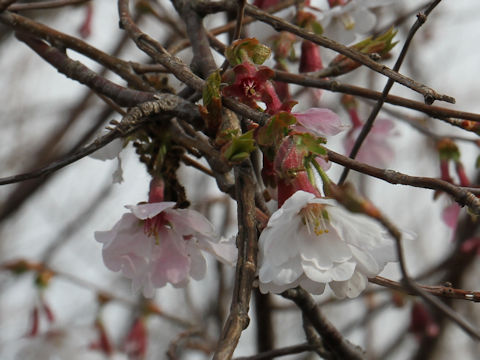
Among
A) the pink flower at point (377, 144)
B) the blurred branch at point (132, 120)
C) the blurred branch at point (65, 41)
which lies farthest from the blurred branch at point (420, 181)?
the pink flower at point (377, 144)

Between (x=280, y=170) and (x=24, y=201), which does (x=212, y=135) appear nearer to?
(x=280, y=170)

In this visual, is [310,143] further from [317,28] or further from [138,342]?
[138,342]

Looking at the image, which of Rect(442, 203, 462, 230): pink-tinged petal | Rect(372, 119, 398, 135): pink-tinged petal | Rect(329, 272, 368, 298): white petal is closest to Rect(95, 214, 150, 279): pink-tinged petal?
Rect(329, 272, 368, 298): white petal

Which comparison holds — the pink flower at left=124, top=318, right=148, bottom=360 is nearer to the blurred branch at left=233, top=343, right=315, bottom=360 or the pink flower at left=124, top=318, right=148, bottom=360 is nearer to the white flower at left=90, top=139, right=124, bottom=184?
the blurred branch at left=233, top=343, right=315, bottom=360

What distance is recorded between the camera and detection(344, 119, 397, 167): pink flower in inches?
70.4

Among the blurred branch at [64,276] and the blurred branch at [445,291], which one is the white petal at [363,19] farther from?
the blurred branch at [64,276]

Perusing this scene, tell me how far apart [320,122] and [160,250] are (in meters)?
0.39

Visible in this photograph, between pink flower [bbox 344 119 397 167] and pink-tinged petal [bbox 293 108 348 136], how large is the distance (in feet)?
2.76

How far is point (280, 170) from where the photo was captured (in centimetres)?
90

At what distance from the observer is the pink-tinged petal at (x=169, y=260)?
1145 mm

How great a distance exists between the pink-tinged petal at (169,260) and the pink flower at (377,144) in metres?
0.76

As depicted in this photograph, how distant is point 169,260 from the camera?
116 centimetres

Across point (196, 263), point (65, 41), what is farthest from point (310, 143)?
point (65, 41)

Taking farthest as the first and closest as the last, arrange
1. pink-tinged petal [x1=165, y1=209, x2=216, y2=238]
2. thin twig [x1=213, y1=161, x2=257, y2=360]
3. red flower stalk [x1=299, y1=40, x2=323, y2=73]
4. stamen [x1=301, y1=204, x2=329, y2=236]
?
red flower stalk [x1=299, y1=40, x2=323, y2=73] → pink-tinged petal [x1=165, y1=209, x2=216, y2=238] → stamen [x1=301, y1=204, x2=329, y2=236] → thin twig [x1=213, y1=161, x2=257, y2=360]
